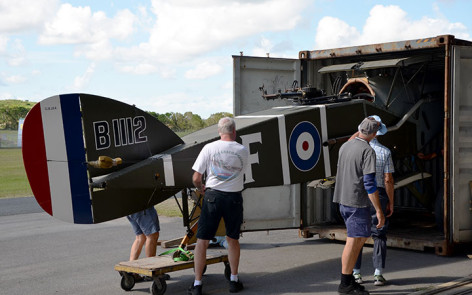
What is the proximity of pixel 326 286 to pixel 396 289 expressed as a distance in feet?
2.57

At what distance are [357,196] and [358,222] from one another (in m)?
0.27

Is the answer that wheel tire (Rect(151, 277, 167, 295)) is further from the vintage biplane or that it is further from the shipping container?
the shipping container

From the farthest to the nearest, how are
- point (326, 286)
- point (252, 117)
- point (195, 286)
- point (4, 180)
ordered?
point (4, 180), point (252, 117), point (326, 286), point (195, 286)

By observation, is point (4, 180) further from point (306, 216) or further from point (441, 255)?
point (441, 255)

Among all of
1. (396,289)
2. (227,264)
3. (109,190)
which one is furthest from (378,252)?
(109,190)

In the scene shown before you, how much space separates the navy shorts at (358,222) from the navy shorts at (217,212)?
1189 millimetres

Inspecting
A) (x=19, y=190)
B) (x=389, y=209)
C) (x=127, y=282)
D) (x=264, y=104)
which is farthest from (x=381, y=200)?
(x=19, y=190)

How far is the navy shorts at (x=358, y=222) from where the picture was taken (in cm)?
646

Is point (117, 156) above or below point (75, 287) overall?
above

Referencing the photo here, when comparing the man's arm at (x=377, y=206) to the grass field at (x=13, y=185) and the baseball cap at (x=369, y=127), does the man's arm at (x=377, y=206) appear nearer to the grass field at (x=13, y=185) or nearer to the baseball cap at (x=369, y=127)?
the baseball cap at (x=369, y=127)

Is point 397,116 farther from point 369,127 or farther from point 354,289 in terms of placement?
point 354,289

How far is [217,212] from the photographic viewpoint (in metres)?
6.62

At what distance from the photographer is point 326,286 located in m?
7.16

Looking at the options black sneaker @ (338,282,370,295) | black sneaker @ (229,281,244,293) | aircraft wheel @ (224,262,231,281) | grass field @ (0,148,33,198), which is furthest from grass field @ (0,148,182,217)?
black sneaker @ (338,282,370,295)
